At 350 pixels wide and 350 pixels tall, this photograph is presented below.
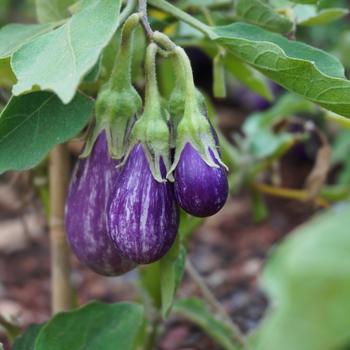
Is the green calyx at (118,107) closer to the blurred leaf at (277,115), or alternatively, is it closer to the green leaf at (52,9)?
the green leaf at (52,9)

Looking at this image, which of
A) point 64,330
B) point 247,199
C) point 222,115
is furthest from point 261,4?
point 222,115

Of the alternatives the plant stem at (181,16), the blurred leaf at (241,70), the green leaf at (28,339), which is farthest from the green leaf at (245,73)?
the green leaf at (28,339)

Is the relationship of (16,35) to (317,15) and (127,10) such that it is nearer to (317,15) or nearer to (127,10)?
(127,10)

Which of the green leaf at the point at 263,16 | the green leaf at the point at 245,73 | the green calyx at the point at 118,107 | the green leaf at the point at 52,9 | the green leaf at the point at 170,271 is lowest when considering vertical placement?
the green leaf at the point at 170,271

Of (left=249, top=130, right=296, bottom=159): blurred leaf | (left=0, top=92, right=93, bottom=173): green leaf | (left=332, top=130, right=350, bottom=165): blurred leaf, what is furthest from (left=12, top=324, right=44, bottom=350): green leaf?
(left=332, top=130, right=350, bottom=165): blurred leaf

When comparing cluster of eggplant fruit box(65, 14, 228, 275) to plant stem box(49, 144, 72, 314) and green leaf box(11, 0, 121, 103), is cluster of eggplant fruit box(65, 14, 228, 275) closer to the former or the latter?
green leaf box(11, 0, 121, 103)

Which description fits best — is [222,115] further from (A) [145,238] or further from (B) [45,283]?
(A) [145,238]
